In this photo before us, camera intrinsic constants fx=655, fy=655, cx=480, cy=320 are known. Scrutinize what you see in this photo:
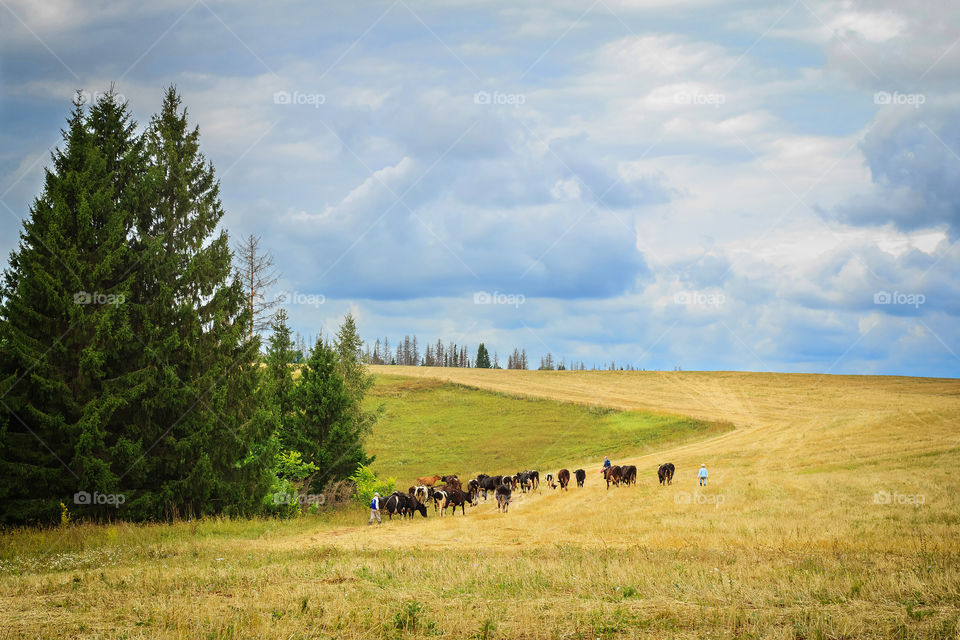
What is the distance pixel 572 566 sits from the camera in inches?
583

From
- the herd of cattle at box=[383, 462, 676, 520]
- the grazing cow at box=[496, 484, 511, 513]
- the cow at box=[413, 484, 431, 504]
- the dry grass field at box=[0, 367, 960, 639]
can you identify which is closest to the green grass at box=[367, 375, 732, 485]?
the herd of cattle at box=[383, 462, 676, 520]

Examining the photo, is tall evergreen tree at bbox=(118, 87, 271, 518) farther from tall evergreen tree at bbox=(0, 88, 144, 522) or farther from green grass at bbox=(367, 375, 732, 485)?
green grass at bbox=(367, 375, 732, 485)

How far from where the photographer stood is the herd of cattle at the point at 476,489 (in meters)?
31.8

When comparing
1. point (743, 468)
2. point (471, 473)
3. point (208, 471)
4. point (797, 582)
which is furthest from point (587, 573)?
point (471, 473)

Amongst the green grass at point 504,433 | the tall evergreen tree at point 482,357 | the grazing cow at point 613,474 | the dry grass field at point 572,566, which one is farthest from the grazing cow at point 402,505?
the tall evergreen tree at point 482,357

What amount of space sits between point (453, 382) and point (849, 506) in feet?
247

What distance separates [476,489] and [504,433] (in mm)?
30948

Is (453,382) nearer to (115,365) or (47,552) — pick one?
(115,365)

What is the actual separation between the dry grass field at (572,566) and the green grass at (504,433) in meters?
18.4

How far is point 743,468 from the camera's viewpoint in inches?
1547

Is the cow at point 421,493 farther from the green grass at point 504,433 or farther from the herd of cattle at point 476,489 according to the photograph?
the green grass at point 504,433

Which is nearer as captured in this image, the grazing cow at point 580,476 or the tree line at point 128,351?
the tree line at point 128,351

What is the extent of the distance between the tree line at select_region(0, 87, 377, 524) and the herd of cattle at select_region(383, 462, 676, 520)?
5.81m

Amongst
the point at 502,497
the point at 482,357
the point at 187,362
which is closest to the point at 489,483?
the point at 502,497
